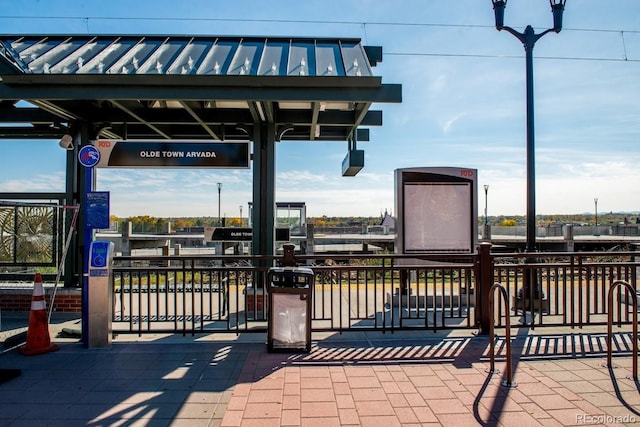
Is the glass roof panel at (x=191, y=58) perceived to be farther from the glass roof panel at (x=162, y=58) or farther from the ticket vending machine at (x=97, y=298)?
the ticket vending machine at (x=97, y=298)

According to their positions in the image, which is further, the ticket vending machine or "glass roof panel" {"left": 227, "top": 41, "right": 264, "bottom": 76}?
"glass roof panel" {"left": 227, "top": 41, "right": 264, "bottom": 76}

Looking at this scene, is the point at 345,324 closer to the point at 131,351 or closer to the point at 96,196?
the point at 131,351

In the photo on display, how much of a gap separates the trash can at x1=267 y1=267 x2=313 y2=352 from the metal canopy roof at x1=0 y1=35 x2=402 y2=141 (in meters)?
2.34

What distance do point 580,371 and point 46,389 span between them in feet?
17.8

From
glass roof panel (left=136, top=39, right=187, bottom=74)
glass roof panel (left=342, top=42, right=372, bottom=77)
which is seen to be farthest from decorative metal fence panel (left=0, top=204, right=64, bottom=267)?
glass roof panel (left=342, top=42, right=372, bottom=77)

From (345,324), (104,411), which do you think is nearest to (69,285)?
(104,411)

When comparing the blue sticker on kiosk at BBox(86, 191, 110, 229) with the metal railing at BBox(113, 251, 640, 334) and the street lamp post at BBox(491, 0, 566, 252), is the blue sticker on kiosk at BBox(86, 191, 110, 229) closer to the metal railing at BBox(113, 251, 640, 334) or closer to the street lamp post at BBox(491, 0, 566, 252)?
the metal railing at BBox(113, 251, 640, 334)

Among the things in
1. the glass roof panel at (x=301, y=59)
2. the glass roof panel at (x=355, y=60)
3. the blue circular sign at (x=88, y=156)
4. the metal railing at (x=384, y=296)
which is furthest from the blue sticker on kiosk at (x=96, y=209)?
the glass roof panel at (x=355, y=60)

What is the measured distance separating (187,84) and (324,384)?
4019mm

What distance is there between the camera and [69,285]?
6.73m

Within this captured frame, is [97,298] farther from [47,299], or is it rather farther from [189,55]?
[189,55]

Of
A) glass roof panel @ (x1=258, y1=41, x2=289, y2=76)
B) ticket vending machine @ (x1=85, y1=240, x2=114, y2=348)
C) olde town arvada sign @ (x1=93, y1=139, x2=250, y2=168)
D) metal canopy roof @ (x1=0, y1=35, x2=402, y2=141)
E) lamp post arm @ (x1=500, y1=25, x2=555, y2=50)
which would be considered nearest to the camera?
ticket vending machine @ (x1=85, y1=240, x2=114, y2=348)

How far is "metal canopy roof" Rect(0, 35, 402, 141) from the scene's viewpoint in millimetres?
5113

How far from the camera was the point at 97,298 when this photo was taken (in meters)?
4.98
